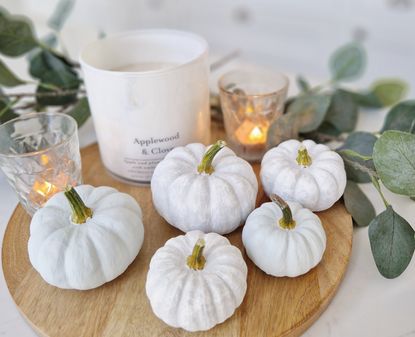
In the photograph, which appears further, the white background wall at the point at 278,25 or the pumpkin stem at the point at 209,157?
the white background wall at the point at 278,25

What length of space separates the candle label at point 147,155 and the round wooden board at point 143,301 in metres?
0.11

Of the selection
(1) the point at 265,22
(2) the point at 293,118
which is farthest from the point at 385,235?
(1) the point at 265,22

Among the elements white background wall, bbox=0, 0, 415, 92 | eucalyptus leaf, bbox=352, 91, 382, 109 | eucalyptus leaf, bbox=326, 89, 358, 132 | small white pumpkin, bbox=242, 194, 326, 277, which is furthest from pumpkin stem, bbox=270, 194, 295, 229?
white background wall, bbox=0, 0, 415, 92

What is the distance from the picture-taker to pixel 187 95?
1.94 ft

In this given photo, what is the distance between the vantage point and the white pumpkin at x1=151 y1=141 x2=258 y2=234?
505 mm

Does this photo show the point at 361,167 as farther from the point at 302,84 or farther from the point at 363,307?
the point at 302,84

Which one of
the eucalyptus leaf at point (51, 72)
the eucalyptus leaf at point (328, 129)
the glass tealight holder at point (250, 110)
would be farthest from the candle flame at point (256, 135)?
the eucalyptus leaf at point (51, 72)

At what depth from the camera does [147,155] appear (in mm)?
617

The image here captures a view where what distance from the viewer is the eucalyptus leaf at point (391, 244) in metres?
0.50

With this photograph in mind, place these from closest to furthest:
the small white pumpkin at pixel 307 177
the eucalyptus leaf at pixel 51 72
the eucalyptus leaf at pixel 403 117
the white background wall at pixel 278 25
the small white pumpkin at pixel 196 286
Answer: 1. the small white pumpkin at pixel 196 286
2. the small white pumpkin at pixel 307 177
3. the eucalyptus leaf at pixel 403 117
4. the eucalyptus leaf at pixel 51 72
5. the white background wall at pixel 278 25

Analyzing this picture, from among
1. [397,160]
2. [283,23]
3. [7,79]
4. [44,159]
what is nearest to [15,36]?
[7,79]

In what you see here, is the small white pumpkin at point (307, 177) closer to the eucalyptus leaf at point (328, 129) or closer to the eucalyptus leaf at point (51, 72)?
the eucalyptus leaf at point (328, 129)

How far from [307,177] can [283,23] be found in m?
1.37

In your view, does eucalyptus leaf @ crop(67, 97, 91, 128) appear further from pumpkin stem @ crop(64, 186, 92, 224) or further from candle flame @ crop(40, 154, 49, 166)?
pumpkin stem @ crop(64, 186, 92, 224)
